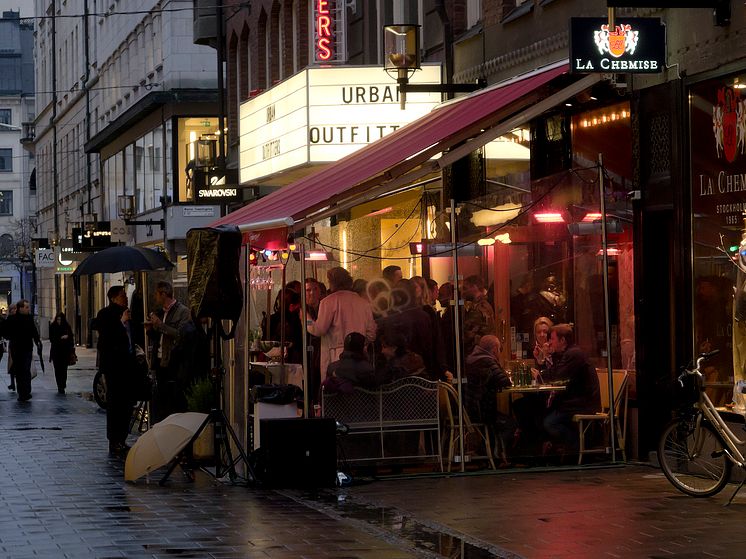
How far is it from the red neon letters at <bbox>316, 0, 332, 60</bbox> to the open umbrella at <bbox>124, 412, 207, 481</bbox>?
10.7m

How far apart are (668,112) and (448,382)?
3.25 m

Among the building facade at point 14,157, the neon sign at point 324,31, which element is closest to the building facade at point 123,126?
the neon sign at point 324,31

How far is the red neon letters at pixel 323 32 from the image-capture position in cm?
2402

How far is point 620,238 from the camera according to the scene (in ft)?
50.5

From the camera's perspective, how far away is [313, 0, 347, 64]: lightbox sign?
2402 cm

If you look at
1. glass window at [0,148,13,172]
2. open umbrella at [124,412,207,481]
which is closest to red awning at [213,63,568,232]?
open umbrella at [124,412,207,481]

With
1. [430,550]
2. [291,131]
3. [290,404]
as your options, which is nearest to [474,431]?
[290,404]

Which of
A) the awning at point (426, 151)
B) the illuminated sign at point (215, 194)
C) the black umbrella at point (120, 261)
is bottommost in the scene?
the black umbrella at point (120, 261)

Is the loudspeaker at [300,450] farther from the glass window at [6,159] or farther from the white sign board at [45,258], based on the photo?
the glass window at [6,159]

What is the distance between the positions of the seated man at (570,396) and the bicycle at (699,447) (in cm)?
230

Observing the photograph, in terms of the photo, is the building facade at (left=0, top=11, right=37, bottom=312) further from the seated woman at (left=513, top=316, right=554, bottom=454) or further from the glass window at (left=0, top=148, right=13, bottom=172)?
the seated woman at (left=513, top=316, right=554, bottom=454)

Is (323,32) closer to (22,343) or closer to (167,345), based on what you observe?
(167,345)

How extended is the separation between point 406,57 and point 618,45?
18.1 feet

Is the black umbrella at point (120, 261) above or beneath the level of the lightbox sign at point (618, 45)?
beneath
